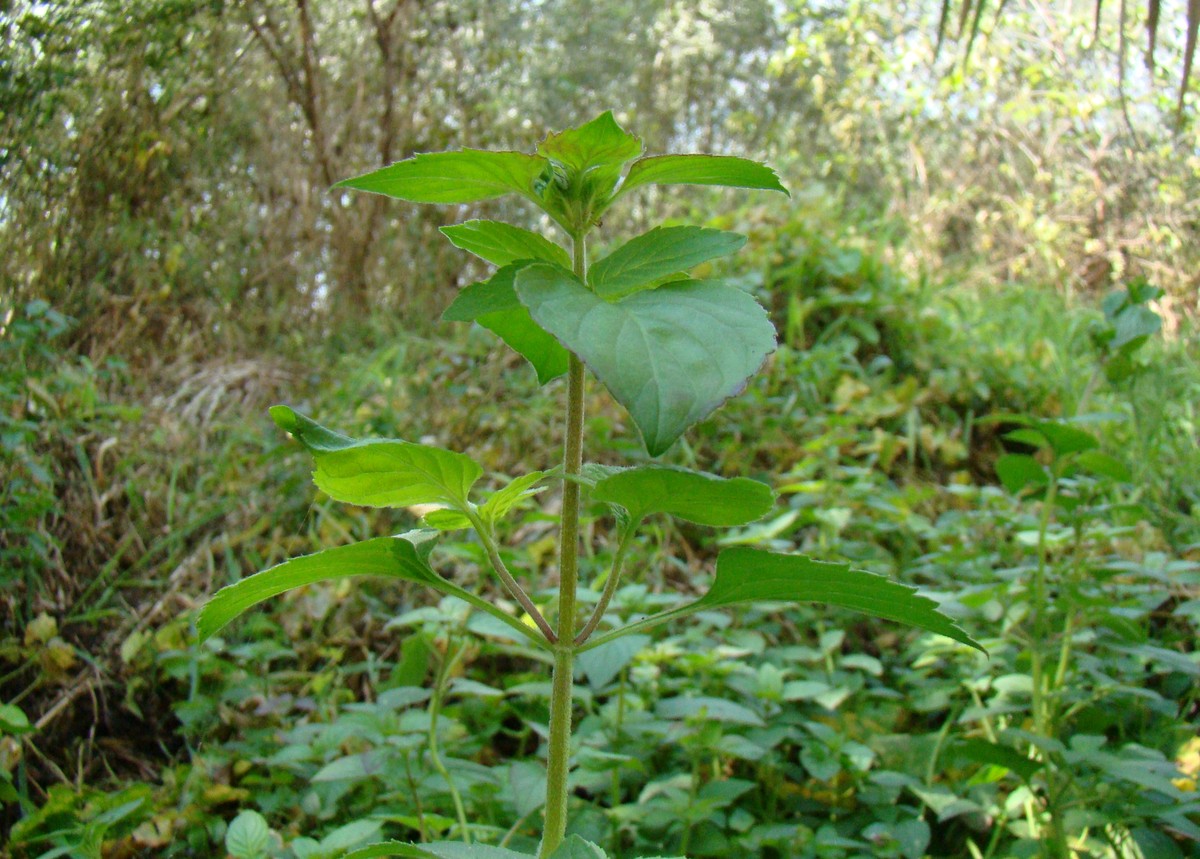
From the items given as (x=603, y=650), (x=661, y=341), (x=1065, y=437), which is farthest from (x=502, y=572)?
(x=1065, y=437)

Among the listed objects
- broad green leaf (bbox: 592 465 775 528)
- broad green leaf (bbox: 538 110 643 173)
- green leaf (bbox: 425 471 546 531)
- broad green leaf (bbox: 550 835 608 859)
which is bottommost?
broad green leaf (bbox: 550 835 608 859)

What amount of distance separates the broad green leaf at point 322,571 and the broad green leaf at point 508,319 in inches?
6.7

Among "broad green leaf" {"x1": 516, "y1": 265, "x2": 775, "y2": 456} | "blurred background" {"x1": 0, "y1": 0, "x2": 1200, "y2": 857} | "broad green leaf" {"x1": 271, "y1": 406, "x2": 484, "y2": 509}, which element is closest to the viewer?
"broad green leaf" {"x1": 516, "y1": 265, "x2": 775, "y2": 456}

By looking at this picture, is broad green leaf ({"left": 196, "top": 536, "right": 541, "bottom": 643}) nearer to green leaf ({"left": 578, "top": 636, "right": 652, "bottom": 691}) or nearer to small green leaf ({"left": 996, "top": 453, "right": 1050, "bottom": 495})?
green leaf ({"left": 578, "top": 636, "right": 652, "bottom": 691})

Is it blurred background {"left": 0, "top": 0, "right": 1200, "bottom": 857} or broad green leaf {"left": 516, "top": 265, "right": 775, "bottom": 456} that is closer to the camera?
broad green leaf {"left": 516, "top": 265, "right": 775, "bottom": 456}

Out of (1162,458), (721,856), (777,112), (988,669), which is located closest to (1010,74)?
(777,112)

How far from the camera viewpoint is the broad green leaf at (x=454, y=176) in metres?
0.66

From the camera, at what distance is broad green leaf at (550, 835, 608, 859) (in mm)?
577

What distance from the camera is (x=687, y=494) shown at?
0.64m

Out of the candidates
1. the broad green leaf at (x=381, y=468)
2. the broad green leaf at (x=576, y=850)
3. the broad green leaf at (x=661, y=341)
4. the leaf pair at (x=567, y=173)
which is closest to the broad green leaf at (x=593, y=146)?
the leaf pair at (x=567, y=173)

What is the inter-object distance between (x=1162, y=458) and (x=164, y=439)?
2.89 m

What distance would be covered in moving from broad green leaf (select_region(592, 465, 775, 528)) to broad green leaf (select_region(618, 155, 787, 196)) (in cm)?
21

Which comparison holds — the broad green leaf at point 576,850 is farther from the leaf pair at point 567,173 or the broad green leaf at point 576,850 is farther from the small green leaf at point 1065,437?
the small green leaf at point 1065,437

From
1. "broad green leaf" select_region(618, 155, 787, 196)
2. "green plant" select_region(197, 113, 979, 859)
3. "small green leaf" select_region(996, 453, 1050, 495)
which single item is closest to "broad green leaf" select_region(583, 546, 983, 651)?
"green plant" select_region(197, 113, 979, 859)
